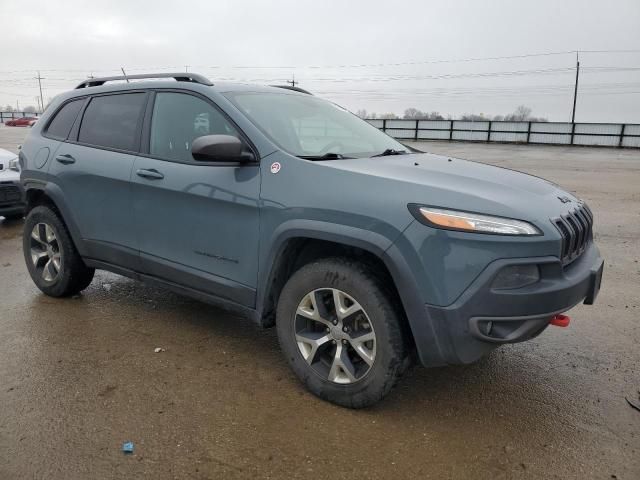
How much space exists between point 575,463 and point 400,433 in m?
0.81

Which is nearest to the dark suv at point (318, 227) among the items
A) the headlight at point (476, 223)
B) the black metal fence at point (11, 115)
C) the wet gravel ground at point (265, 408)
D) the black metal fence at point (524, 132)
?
the headlight at point (476, 223)

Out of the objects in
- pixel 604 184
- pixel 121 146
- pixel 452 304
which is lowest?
pixel 604 184

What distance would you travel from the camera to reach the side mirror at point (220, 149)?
9.81 ft

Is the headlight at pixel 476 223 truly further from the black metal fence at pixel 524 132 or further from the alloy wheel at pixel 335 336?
the black metal fence at pixel 524 132

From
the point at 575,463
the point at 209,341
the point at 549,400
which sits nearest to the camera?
the point at 575,463

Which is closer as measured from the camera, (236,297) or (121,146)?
(236,297)

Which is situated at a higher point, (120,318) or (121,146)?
(121,146)

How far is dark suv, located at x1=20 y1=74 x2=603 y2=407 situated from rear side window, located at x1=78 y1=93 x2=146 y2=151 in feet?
0.05

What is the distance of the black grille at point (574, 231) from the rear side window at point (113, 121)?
2.84 metres

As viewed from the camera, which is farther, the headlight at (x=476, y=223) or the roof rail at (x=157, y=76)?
the roof rail at (x=157, y=76)

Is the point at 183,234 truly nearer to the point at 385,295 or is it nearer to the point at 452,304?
the point at 385,295

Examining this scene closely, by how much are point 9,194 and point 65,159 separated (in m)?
3.84

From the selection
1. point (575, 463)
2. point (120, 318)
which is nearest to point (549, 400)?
point (575, 463)

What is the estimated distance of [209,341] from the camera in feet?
12.3
